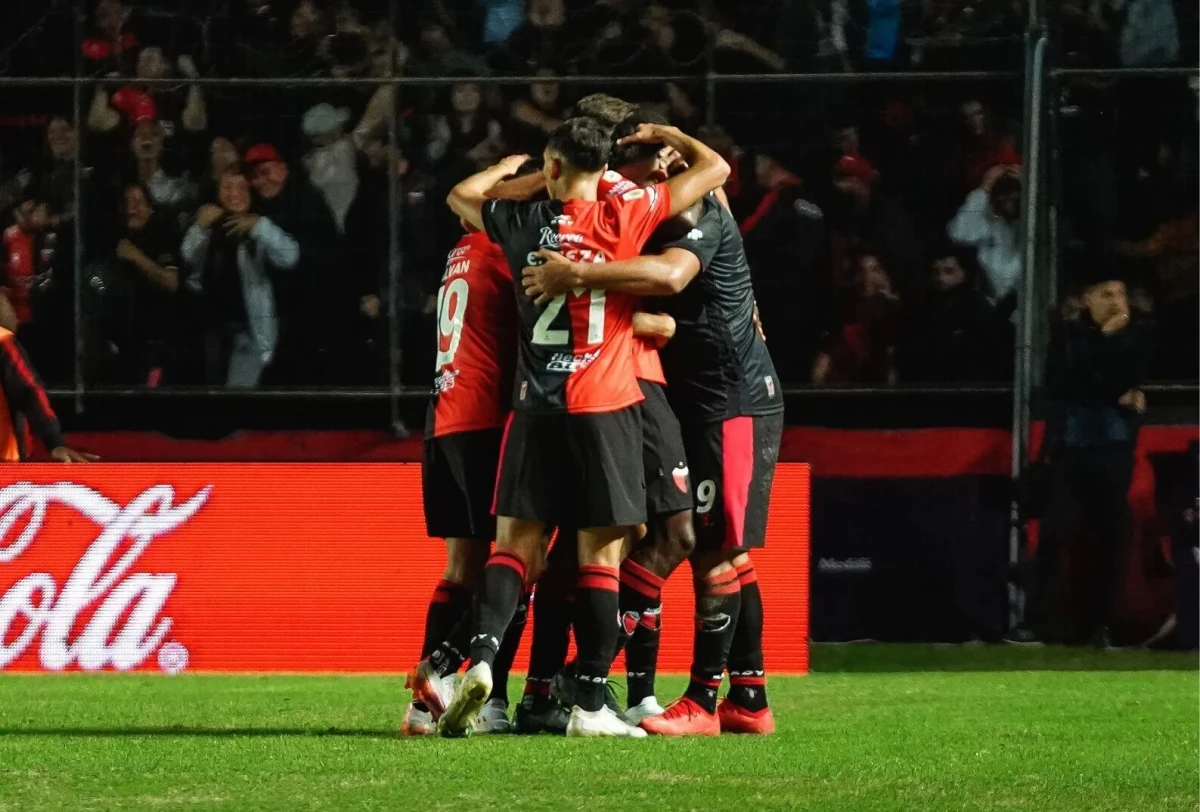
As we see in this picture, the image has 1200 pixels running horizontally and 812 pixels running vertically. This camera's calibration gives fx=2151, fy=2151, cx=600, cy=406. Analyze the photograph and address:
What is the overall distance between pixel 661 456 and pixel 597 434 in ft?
1.17

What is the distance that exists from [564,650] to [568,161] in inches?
60.9

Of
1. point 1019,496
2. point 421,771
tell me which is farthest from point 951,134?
point 421,771

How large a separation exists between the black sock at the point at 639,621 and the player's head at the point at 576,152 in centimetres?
125

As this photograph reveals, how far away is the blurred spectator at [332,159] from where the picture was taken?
11.6 metres

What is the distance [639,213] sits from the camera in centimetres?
622

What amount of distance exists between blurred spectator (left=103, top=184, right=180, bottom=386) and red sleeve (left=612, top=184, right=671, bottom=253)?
5807 millimetres

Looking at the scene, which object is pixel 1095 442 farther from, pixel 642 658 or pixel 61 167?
pixel 61 167

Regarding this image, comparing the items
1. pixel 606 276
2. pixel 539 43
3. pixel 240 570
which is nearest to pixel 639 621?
pixel 606 276

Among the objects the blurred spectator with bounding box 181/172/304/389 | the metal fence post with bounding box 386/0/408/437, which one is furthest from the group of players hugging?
the blurred spectator with bounding box 181/172/304/389

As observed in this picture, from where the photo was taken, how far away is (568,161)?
6.20 metres

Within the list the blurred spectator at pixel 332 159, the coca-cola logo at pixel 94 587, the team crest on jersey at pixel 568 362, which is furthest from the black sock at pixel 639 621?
the blurred spectator at pixel 332 159

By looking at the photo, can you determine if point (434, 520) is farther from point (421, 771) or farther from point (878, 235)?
point (878, 235)

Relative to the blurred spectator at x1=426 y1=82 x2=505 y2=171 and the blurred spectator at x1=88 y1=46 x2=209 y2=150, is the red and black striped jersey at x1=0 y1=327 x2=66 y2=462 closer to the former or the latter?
the blurred spectator at x1=88 y1=46 x2=209 y2=150

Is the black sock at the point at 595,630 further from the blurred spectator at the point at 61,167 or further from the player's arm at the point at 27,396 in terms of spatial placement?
the blurred spectator at the point at 61,167
